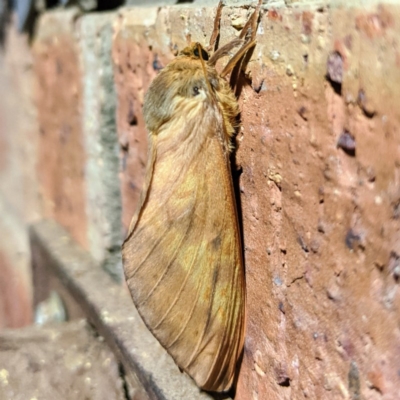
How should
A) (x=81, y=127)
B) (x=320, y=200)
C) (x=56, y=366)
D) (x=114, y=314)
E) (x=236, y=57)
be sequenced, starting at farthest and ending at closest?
1. (x=81, y=127)
2. (x=114, y=314)
3. (x=56, y=366)
4. (x=236, y=57)
5. (x=320, y=200)

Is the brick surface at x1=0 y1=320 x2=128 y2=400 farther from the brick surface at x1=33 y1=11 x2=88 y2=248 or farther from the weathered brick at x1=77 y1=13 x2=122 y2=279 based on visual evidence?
the brick surface at x1=33 y1=11 x2=88 y2=248

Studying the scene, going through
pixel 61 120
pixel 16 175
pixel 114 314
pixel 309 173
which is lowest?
pixel 16 175

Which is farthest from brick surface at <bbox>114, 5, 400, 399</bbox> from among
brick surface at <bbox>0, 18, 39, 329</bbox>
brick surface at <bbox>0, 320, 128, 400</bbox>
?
brick surface at <bbox>0, 18, 39, 329</bbox>

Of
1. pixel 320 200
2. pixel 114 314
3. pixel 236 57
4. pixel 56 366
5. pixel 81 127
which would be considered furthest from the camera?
pixel 81 127

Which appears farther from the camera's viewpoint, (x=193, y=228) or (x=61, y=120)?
(x=61, y=120)

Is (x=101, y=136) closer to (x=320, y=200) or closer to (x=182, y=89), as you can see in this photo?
(x=182, y=89)

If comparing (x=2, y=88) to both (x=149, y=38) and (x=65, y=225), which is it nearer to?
(x=65, y=225)

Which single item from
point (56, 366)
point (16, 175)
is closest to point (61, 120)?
point (16, 175)

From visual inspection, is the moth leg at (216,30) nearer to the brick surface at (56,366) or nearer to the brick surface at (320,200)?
the brick surface at (320,200)
